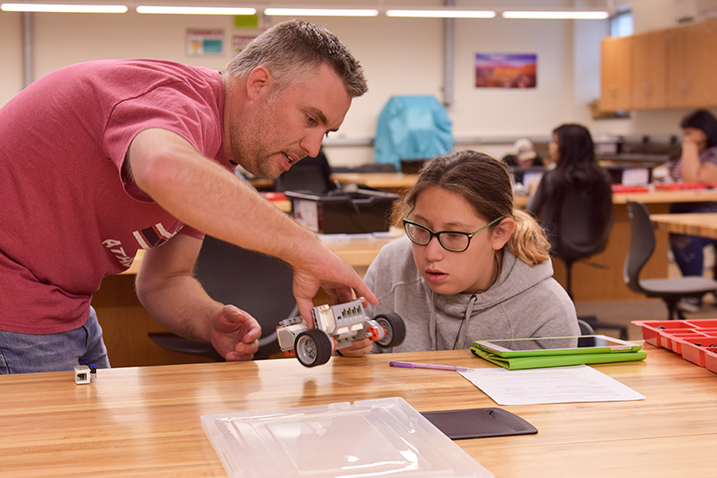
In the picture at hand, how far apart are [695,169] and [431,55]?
4290mm

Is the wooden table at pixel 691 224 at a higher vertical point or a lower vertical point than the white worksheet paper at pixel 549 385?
higher

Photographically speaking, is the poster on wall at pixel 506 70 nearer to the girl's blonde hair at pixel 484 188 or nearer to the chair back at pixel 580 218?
the chair back at pixel 580 218

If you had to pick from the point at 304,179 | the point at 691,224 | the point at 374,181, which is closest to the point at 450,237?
the point at 691,224

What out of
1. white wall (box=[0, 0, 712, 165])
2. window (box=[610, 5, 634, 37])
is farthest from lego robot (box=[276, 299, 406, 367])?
window (box=[610, 5, 634, 37])

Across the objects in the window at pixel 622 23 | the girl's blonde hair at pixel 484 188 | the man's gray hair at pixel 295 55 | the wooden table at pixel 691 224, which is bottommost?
Result: the wooden table at pixel 691 224

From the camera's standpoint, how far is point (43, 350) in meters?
1.44

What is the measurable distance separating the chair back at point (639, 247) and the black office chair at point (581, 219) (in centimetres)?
55

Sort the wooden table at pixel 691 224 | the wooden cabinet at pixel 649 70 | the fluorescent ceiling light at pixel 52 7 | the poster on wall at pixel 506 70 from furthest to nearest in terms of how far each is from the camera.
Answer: the poster on wall at pixel 506 70
the wooden cabinet at pixel 649 70
the fluorescent ceiling light at pixel 52 7
the wooden table at pixel 691 224

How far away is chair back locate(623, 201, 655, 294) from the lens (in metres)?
3.59

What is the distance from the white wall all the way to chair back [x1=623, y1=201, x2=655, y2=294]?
5116 millimetres

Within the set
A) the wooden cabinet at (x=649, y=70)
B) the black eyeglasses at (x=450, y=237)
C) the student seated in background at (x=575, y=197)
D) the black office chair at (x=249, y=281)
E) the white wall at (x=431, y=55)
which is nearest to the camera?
the black eyeglasses at (x=450, y=237)

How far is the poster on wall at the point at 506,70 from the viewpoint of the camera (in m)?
9.09

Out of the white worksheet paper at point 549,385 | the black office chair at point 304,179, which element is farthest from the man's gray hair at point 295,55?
the black office chair at point 304,179

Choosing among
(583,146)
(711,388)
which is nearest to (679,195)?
(583,146)
